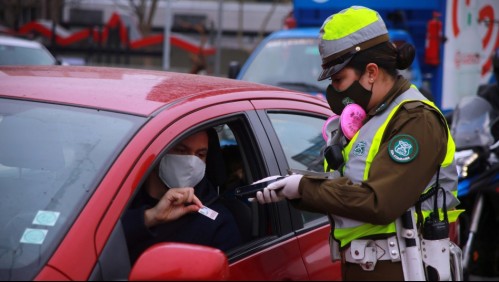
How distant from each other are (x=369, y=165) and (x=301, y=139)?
1.11 meters

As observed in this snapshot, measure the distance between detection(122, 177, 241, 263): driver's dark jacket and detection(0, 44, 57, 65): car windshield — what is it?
6767mm

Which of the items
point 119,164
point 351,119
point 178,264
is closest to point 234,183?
point 351,119

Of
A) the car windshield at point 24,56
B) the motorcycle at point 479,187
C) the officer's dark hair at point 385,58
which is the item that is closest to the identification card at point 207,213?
the officer's dark hair at point 385,58

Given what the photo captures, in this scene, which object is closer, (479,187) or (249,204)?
(249,204)

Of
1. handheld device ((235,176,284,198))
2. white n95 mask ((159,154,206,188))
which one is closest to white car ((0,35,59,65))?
white n95 mask ((159,154,206,188))

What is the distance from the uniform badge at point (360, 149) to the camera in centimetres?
274

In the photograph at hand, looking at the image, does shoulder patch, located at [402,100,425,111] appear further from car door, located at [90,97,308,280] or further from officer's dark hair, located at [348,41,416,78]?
car door, located at [90,97,308,280]

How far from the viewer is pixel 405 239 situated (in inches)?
107

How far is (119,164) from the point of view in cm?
254

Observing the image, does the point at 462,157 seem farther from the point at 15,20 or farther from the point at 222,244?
the point at 15,20

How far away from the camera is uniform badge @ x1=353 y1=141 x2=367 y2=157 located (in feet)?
8.98

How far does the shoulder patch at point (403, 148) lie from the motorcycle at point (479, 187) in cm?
353

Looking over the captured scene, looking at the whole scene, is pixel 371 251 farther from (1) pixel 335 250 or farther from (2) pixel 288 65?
(2) pixel 288 65

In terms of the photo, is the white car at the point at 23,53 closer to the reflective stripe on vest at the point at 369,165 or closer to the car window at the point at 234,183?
the car window at the point at 234,183
